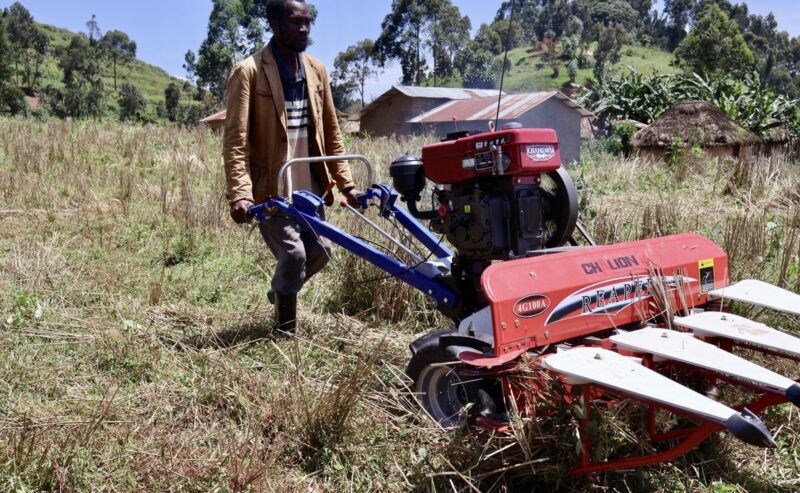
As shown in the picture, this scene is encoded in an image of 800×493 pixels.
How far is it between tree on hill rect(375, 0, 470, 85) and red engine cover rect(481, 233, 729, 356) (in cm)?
5112

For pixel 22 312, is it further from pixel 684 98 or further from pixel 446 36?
pixel 446 36

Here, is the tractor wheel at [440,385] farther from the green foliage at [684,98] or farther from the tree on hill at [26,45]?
the tree on hill at [26,45]

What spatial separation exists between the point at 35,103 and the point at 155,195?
174 ft

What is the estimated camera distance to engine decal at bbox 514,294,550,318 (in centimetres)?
275

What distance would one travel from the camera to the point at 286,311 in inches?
170

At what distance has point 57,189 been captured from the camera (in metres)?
8.45

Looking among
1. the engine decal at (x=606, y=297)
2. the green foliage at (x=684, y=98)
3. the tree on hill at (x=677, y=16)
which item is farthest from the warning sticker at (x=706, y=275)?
the tree on hill at (x=677, y=16)

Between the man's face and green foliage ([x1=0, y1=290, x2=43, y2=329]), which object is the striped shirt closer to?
the man's face

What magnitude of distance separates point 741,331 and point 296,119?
2.67 metres

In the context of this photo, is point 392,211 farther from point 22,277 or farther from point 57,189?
point 57,189

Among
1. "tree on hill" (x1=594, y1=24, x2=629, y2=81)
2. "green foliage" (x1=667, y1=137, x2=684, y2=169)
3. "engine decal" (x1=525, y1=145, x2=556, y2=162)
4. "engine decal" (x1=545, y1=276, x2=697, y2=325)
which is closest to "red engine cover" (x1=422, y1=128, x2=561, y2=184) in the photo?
"engine decal" (x1=525, y1=145, x2=556, y2=162)

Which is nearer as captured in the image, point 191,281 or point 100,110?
point 191,281

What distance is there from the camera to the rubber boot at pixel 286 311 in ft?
14.0

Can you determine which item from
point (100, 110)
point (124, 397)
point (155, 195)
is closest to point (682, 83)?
point (155, 195)
